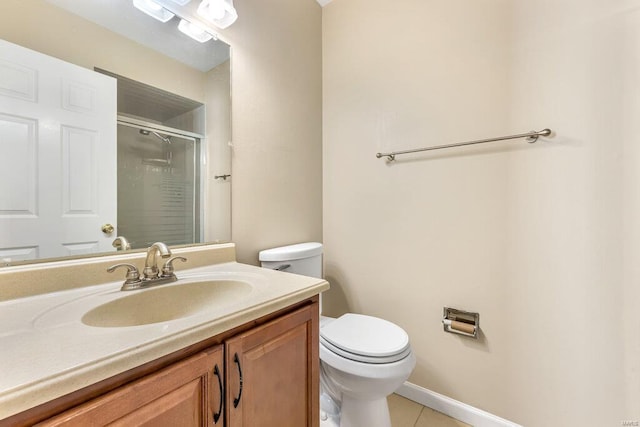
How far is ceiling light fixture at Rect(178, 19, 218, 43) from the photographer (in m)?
1.15

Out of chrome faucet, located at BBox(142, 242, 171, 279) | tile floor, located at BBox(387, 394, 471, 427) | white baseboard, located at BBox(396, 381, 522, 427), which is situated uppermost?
chrome faucet, located at BBox(142, 242, 171, 279)

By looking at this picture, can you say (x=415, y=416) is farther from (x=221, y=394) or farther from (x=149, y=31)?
(x=149, y=31)

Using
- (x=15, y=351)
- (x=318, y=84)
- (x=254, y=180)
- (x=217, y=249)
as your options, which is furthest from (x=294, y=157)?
(x=15, y=351)

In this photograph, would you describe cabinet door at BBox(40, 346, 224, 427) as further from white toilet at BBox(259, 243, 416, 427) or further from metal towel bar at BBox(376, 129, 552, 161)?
metal towel bar at BBox(376, 129, 552, 161)

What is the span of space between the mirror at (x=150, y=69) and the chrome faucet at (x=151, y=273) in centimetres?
17

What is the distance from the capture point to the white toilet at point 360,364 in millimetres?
1040

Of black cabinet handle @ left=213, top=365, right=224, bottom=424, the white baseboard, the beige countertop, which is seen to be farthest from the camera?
the white baseboard

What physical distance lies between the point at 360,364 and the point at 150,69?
1.43 metres

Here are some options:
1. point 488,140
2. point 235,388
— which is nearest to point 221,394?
point 235,388

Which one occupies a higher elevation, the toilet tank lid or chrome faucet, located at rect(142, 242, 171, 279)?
chrome faucet, located at rect(142, 242, 171, 279)

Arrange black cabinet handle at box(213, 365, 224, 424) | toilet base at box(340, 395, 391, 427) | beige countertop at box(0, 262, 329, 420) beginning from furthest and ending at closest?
toilet base at box(340, 395, 391, 427) → black cabinet handle at box(213, 365, 224, 424) → beige countertop at box(0, 262, 329, 420)

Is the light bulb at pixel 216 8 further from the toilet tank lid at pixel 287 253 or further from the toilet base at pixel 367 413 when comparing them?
the toilet base at pixel 367 413

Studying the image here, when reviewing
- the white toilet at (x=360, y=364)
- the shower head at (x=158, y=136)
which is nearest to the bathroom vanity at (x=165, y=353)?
the white toilet at (x=360, y=364)

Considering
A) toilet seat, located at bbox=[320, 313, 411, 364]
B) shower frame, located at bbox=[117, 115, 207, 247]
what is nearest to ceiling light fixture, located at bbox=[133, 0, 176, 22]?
shower frame, located at bbox=[117, 115, 207, 247]
